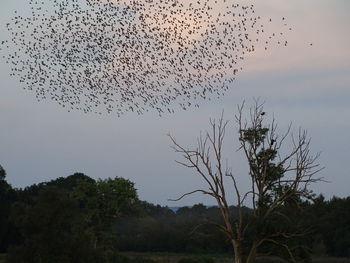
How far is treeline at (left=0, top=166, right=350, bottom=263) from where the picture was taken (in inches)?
1000

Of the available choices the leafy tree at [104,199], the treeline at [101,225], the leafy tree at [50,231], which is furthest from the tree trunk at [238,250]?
the leafy tree at [104,199]

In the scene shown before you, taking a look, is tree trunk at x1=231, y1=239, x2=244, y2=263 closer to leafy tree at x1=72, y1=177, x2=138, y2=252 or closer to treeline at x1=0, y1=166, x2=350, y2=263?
treeline at x1=0, y1=166, x2=350, y2=263

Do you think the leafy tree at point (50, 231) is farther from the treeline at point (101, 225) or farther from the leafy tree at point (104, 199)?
the leafy tree at point (104, 199)

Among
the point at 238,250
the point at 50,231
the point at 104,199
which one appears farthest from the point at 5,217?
the point at 238,250

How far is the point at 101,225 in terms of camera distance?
47094 millimetres

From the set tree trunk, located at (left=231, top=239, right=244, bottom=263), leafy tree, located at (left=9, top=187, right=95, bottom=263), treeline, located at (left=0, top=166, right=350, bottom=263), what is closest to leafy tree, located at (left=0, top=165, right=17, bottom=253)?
treeline, located at (left=0, top=166, right=350, bottom=263)

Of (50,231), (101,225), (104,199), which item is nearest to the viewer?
(50,231)

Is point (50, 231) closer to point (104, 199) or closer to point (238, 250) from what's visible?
point (238, 250)

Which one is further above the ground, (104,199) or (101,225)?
(104,199)

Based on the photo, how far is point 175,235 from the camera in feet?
232

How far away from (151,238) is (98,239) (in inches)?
1029

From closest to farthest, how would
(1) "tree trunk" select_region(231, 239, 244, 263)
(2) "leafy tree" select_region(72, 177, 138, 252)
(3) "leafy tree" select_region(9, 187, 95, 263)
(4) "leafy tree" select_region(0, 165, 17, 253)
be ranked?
(3) "leafy tree" select_region(9, 187, 95, 263) → (1) "tree trunk" select_region(231, 239, 244, 263) → (2) "leafy tree" select_region(72, 177, 138, 252) → (4) "leafy tree" select_region(0, 165, 17, 253)

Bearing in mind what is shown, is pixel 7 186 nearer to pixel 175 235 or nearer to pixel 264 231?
pixel 175 235

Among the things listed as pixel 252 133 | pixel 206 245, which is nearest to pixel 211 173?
pixel 252 133
